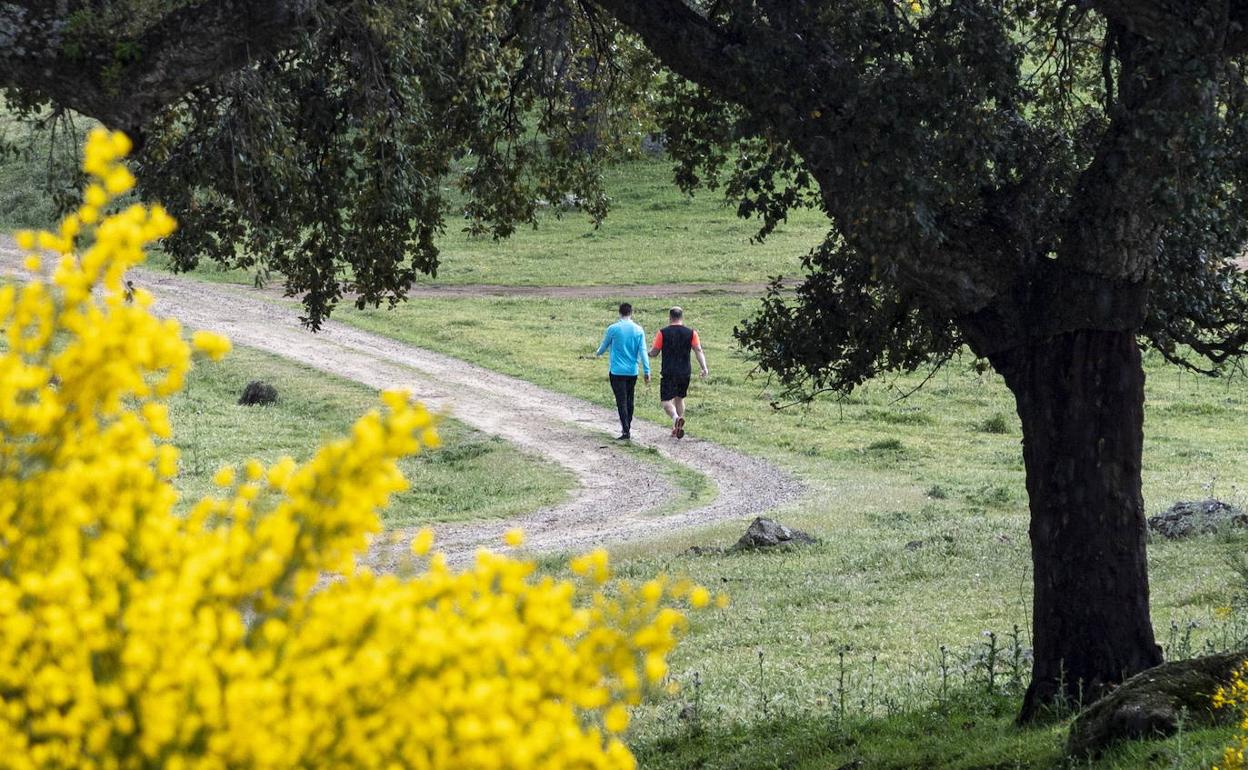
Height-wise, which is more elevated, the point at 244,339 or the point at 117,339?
the point at 117,339

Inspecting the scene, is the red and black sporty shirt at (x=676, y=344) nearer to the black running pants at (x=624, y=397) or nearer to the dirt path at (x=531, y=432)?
the black running pants at (x=624, y=397)

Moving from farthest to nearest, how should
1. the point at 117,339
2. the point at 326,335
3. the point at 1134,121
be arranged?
the point at 326,335, the point at 1134,121, the point at 117,339

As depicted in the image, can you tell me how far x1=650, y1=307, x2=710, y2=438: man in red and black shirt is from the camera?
25.5m

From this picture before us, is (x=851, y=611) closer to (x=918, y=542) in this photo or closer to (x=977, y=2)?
(x=918, y=542)

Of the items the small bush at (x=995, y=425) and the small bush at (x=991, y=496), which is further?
the small bush at (x=995, y=425)

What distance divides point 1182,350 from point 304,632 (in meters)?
35.6

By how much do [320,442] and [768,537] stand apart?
34.9 ft

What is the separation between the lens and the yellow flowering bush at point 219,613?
2.46m

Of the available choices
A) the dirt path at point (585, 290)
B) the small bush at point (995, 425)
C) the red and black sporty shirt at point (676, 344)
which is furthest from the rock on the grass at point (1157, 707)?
the dirt path at point (585, 290)

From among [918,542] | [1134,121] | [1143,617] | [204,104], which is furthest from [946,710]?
[918,542]

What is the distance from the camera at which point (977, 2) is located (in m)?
8.45

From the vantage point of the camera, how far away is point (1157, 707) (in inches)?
291

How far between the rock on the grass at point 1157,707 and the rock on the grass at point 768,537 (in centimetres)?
1024

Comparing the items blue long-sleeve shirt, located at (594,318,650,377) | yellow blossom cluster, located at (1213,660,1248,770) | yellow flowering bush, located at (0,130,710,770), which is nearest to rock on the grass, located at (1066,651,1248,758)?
yellow blossom cluster, located at (1213,660,1248,770)
